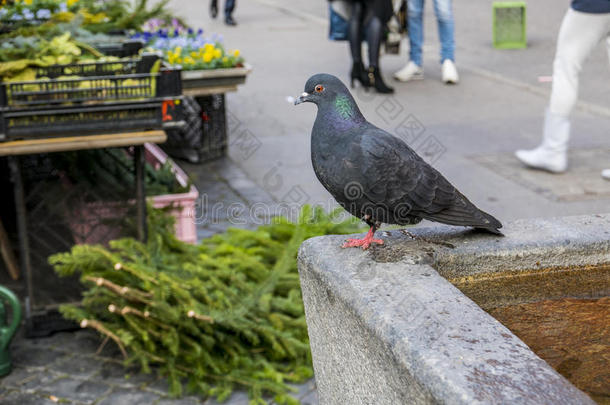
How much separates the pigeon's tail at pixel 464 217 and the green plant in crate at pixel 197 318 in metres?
1.60

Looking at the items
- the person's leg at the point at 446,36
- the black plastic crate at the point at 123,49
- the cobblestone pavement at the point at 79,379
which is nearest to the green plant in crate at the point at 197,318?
the cobblestone pavement at the point at 79,379

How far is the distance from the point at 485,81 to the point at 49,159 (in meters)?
7.17

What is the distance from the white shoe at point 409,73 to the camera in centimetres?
1053

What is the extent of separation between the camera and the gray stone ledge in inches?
67.1

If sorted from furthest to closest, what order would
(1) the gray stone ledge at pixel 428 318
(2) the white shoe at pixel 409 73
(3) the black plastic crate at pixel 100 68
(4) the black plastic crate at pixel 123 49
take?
(2) the white shoe at pixel 409 73, (4) the black plastic crate at pixel 123 49, (3) the black plastic crate at pixel 100 68, (1) the gray stone ledge at pixel 428 318

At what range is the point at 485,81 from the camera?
10617 mm

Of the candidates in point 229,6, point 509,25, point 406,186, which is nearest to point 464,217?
point 406,186

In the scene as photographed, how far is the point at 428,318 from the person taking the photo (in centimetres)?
197

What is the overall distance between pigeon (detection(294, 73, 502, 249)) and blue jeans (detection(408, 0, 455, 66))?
7748mm

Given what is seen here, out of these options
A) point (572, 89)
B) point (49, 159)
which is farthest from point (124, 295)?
point (572, 89)

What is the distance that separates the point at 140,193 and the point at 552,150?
12.5 ft

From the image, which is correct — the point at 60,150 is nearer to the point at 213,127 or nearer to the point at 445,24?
the point at 213,127

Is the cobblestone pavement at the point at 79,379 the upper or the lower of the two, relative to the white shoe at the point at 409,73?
lower

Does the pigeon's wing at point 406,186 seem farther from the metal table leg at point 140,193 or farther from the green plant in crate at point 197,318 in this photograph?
the metal table leg at point 140,193
